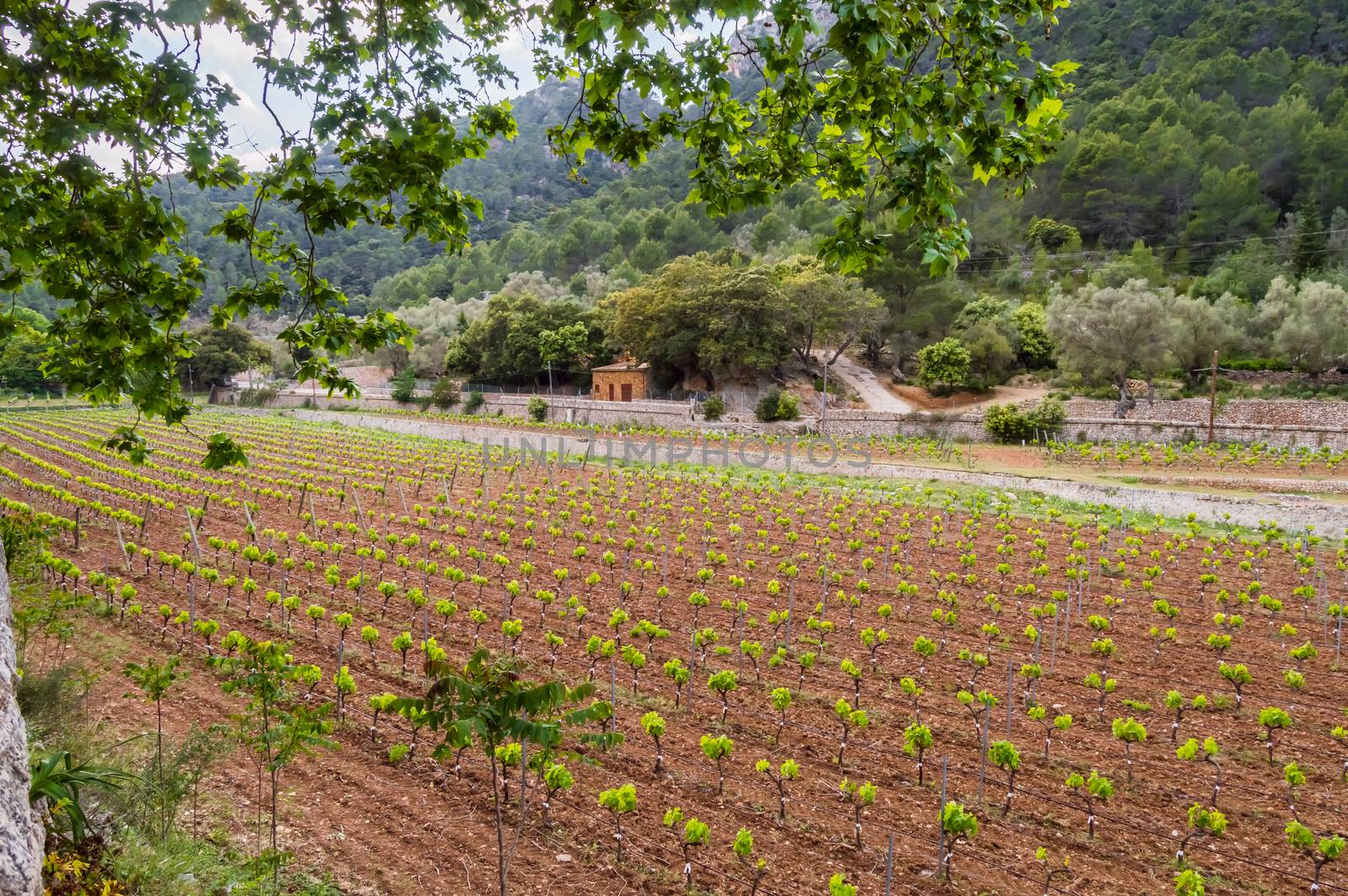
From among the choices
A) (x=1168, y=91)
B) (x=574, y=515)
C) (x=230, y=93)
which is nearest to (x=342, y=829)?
(x=230, y=93)

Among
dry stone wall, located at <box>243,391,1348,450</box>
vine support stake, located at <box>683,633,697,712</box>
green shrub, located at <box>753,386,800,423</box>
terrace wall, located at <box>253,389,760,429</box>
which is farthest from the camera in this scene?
terrace wall, located at <box>253,389,760,429</box>

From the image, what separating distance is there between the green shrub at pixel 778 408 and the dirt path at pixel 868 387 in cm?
676

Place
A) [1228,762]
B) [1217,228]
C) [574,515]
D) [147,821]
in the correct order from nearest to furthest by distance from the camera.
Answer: [147,821] → [1228,762] → [574,515] → [1217,228]

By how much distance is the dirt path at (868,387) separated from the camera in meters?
46.2

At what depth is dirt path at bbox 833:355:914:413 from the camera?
46250 mm


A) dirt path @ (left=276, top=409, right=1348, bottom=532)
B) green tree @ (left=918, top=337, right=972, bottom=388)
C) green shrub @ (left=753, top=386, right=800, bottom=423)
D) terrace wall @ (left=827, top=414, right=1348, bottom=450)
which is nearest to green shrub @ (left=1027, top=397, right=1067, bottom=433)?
terrace wall @ (left=827, top=414, right=1348, bottom=450)

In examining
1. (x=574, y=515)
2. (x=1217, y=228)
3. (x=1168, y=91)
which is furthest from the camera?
(x=1168, y=91)

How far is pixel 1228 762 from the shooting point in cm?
715

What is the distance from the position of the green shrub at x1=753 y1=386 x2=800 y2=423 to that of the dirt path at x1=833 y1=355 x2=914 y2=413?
676cm

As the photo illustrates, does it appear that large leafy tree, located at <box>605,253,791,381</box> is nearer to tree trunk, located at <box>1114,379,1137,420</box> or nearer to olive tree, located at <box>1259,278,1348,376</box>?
tree trunk, located at <box>1114,379,1137,420</box>

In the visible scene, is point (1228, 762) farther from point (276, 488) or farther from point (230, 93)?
point (276, 488)

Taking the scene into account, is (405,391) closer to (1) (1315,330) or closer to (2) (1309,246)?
(1) (1315,330)

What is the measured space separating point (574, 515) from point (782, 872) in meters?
13.6

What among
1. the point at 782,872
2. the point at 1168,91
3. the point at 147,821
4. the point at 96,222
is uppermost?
the point at 1168,91
